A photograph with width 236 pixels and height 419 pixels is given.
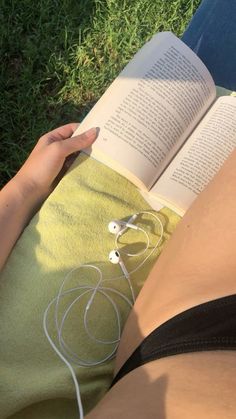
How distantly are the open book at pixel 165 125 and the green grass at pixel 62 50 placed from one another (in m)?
0.45

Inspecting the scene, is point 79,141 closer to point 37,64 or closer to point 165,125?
point 165,125

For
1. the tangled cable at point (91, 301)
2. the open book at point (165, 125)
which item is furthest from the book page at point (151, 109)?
the tangled cable at point (91, 301)

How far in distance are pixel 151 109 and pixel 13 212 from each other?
34 centimetres

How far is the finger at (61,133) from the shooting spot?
118 centimetres

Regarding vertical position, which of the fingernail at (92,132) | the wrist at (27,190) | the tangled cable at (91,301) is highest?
the fingernail at (92,132)

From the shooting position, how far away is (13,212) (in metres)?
1.06

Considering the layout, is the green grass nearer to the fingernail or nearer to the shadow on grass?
the shadow on grass

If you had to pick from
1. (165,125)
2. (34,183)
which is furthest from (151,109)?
(34,183)

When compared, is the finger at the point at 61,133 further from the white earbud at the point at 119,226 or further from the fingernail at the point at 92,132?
the white earbud at the point at 119,226

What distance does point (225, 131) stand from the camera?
1.17 m

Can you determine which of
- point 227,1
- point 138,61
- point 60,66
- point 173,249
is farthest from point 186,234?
point 60,66

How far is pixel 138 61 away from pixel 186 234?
432mm

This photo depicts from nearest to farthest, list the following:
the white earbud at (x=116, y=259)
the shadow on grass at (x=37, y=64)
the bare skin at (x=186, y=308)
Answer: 1. the bare skin at (x=186, y=308)
2. the white earbud at (x=116, y=259)
3. the shadow on grass at (x=37, y=64)

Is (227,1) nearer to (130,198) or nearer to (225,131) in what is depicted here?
(225,131)
